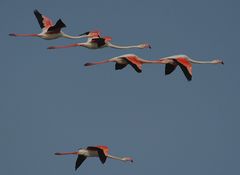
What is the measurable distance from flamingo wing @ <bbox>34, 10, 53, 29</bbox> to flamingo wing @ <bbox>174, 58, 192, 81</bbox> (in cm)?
767

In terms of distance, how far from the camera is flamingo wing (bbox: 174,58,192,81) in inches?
1876

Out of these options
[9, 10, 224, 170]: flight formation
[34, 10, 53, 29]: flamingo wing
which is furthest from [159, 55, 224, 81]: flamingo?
[34, 10, 53, 29]: flamingo wing

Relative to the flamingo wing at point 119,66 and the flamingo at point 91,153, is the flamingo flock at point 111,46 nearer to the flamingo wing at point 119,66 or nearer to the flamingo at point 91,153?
the flamingo wing at point 119,66

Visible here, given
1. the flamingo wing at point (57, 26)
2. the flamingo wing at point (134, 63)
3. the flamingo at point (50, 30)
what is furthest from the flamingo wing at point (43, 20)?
the flamingo wing at point (134, 63)

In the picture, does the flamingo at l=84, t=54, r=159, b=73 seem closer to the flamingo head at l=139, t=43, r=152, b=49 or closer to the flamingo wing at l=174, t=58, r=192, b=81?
the flamingo wing at l=174, t=58, r=192, b=81

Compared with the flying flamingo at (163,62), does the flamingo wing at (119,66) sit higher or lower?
lower

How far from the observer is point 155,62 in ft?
162

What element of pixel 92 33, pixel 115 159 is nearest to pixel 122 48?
pixel 92 33

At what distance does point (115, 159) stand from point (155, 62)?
198 inches

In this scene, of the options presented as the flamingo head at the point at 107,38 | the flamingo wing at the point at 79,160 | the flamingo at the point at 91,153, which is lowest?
the flamingo wing at the point at 79,160

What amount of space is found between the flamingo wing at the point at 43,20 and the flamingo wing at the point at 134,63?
5.73 meters

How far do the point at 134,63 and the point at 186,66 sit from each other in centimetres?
238

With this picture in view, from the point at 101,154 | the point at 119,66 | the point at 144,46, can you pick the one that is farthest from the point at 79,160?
the point at 144,46

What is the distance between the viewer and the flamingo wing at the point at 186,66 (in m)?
47.7
